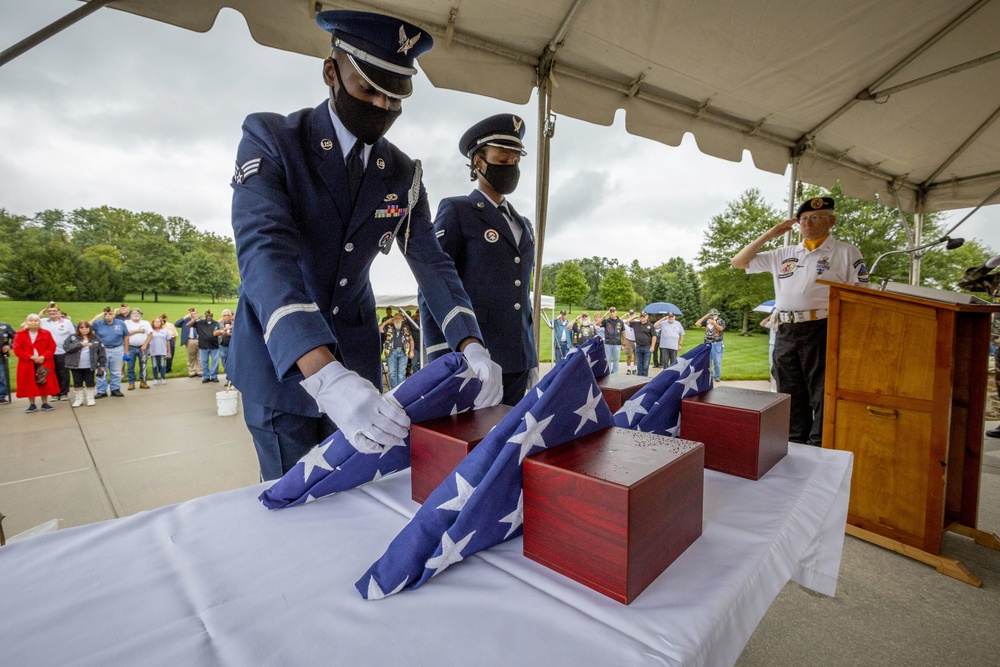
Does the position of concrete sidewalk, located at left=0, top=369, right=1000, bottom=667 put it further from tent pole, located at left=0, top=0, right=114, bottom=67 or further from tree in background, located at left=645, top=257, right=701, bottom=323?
tree in background, located at left=645, top=257, right=701, bottom=323

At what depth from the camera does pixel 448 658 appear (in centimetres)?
43

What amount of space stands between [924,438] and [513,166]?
6.93 ft

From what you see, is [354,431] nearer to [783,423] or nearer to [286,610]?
[286,610]

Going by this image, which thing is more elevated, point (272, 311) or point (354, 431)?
point (272, 311)

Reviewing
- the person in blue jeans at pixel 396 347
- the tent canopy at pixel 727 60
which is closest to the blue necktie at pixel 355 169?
the tent canopy at pixel 727 60

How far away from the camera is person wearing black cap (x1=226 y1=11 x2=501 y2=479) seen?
0.88 m

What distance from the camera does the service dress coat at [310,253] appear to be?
930mm

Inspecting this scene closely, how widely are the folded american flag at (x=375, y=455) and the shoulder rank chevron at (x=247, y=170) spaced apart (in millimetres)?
630

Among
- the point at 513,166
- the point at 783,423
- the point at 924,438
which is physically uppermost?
the point at 513,166

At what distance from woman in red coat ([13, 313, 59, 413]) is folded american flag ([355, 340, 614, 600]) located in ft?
28.6

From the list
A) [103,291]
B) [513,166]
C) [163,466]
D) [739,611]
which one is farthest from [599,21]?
[103,291]

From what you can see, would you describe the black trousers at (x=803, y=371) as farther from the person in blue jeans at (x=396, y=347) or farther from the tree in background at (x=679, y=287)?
the tree in background at (x=679, y=287)

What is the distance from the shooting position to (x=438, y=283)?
139 centimetres

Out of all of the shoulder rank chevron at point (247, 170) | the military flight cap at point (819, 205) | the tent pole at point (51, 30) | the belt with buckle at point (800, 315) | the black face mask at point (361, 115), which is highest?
the tent pole at point (51, 30)
